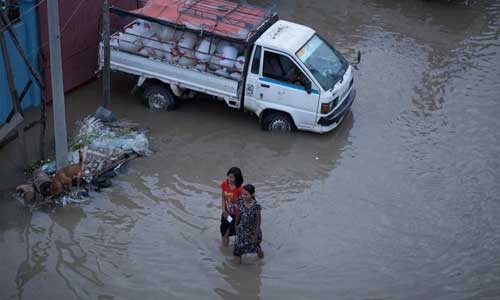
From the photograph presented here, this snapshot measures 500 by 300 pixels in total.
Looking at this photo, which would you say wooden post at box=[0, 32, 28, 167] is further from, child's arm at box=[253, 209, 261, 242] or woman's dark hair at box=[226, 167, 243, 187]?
child's arm at box=[253, 209, 261, 242]

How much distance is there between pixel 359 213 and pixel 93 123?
484 centimetres

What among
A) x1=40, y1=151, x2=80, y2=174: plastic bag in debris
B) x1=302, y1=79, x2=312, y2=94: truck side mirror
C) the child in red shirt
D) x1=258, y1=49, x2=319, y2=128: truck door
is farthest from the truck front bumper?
x1=40, y1=151, x2=80, y2=174: plastic bag in debris

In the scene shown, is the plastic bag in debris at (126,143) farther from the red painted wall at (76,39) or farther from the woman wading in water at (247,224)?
the woman wading in water at (247,224)

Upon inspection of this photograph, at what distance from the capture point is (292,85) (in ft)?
37.4

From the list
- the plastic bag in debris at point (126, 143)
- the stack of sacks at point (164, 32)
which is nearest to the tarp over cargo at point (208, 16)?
the stack of sacks at point (164, 32)

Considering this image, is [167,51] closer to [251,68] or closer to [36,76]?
[251,68]

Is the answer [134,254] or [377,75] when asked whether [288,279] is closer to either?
[134,254]

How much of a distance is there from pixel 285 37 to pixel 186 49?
177 cm

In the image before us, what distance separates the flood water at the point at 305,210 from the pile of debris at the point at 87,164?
0.20m

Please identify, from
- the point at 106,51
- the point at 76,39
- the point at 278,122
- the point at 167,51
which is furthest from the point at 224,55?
the point at 76,39

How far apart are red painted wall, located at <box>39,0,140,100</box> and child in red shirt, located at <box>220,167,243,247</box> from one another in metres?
5.11

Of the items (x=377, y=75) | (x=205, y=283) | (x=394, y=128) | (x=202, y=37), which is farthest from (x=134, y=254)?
(x=377, y=75)

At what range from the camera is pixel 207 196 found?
1020 centimetres

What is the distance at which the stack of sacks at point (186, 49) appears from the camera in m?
11.6
